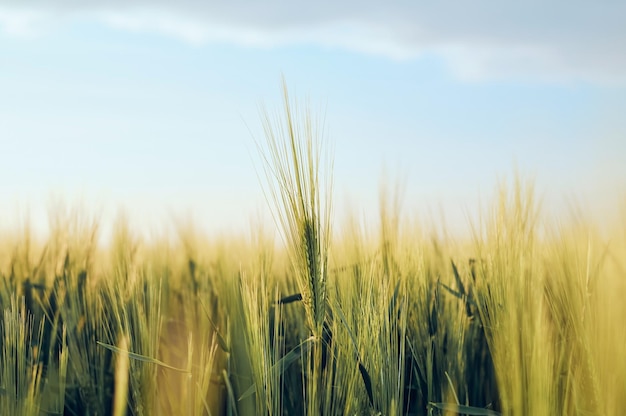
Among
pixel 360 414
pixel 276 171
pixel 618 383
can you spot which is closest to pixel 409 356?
pixel 360 414

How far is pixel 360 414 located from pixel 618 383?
51 centimetres

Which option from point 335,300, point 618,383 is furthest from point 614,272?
point 335,300

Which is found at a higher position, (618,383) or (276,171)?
(276,171)

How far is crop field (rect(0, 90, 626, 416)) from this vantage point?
129cm

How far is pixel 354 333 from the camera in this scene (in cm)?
131

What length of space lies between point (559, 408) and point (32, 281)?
1.76 metres

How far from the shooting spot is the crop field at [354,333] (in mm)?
1286

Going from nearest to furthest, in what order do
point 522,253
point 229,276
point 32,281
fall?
point 522,253, point 229,276, point 32,281

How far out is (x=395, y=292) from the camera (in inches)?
60.8

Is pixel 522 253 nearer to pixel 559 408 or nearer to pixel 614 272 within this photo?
pixel 614 272

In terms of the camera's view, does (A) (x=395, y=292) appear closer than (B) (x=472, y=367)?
Yes

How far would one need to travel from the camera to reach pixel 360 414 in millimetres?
1359

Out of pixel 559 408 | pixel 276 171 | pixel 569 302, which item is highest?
pixel 276 171

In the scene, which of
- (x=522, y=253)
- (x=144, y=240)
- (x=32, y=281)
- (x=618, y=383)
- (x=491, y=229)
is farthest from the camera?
(x=144, y=240)
